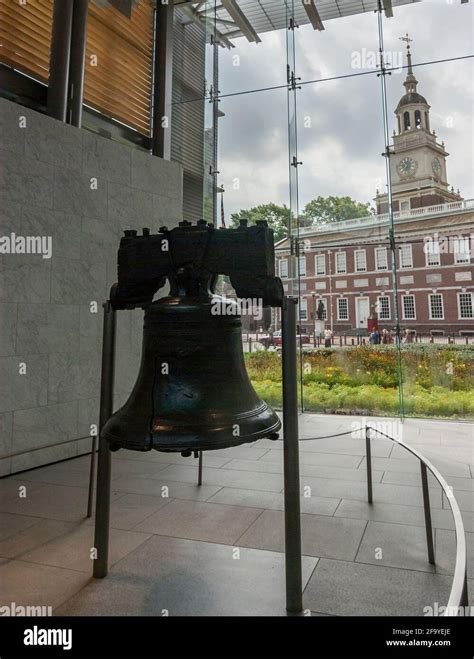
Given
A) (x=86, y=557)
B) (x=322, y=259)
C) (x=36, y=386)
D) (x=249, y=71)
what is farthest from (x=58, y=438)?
(x=249, y=71)

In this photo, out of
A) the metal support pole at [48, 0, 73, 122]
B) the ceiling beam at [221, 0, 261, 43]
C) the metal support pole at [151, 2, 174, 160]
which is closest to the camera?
the metal support pole at [48, 0, 73, 122]

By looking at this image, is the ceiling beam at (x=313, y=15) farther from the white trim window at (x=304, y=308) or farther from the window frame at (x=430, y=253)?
the white trim window at (x=304, y=308)

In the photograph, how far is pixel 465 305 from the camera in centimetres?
651

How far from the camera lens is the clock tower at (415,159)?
6.56 meters

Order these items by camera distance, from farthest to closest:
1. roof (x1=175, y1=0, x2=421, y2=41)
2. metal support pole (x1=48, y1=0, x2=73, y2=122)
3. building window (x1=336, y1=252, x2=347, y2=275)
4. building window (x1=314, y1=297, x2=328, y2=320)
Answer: building window (x1=314, y1=297, x2=328, y2=320), building window (x1=336, y1=252, x2=347, y2=275), roof (x1=175, y1=0, x2=421, y2=41), metal support pole (x1=48, y1=0, x2=73, y2=122)

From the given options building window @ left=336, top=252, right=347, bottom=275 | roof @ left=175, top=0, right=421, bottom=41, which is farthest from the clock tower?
roof @ left=175, top=0, right=421, bottom=41

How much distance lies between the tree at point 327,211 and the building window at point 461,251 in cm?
167

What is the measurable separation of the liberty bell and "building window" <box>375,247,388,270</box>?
5.88 m

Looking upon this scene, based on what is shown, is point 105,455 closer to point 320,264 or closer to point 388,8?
point 320,264

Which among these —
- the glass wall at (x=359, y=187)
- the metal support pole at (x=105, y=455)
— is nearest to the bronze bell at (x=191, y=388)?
the metal support pole at (x=105, y=455)

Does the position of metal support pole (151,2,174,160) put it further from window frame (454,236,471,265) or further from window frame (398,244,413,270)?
window frame (454,236,471,265)

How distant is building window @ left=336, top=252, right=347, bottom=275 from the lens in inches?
285

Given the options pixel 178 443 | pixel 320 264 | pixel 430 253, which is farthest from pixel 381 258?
pixel 178 443

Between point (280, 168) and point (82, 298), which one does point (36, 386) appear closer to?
point (82, 298)
